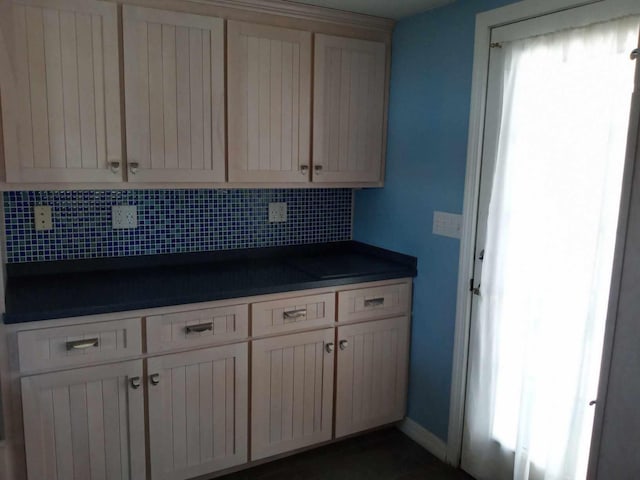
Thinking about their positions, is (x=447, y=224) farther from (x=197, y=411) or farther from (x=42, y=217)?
(x=42, y=217)

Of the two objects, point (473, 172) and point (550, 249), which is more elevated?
point (473, 172)

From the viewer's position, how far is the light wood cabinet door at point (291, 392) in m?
2.37

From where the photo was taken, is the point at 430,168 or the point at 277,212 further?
the point at 277,212

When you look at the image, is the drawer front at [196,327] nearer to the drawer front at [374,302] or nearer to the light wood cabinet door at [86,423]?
the light wood cabinet door at [86,423]

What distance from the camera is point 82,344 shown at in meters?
1.96

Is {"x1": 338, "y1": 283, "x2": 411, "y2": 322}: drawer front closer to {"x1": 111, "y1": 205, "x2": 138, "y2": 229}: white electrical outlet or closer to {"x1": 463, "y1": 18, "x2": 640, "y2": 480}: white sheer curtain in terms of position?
{"x1": 463, "y1": 18, "x2": 640, "y2": 480}: white sheer curtain

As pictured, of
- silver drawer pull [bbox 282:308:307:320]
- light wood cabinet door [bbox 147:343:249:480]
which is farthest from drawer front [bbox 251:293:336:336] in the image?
light wood cabinet door [bbox 147:343:249:480]

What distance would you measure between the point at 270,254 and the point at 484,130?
1.32 metres

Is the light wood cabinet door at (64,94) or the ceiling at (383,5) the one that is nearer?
the light wood cabinet door at (64,94)

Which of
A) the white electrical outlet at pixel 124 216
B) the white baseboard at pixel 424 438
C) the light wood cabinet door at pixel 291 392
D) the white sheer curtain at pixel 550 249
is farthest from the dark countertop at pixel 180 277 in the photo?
the white baseboard at pixel 424 438

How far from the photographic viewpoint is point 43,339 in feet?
6.23

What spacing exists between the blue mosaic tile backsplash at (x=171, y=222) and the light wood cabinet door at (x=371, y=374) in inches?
28.2

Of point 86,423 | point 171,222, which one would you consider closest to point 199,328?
point 86,423

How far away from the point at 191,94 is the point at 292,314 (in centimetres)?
107
